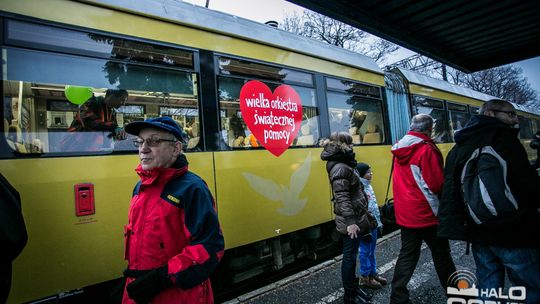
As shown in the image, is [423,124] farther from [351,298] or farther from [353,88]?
[353,88]

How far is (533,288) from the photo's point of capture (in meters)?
2.00

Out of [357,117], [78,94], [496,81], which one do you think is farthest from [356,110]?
[496,81]

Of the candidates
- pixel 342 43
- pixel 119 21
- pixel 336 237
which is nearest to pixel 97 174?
pixel 119 21

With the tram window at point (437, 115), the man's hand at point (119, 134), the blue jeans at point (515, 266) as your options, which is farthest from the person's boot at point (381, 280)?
the tram window at point (437, 115)

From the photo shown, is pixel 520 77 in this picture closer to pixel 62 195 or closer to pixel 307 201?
pixel 307 201

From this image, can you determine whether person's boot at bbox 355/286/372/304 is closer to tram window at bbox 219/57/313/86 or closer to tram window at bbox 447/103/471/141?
tram window at bbox 219/57/313/86

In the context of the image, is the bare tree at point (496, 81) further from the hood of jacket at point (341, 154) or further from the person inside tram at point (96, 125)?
the person inside tram at point (96, 125)

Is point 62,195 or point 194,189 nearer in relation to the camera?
point 194,189

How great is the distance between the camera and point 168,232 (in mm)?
1553

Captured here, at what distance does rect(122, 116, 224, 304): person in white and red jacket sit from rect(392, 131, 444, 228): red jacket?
2030 millimetres

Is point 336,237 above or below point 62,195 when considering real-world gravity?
below

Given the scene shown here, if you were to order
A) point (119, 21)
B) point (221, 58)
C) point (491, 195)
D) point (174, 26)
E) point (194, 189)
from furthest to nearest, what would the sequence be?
point (221, 58) < point (174, 26) < point (119, 21) < point (491, 195) < point (194, 189)

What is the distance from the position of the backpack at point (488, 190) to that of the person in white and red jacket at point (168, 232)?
1752 mm

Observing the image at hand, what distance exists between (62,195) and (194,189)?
172 centimetres
